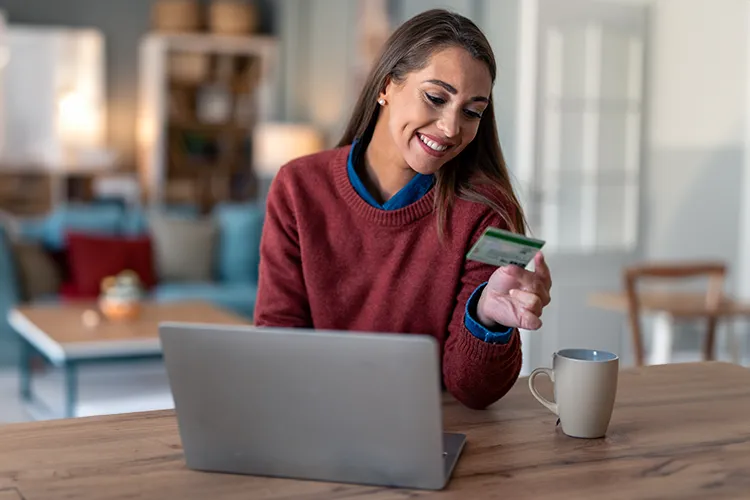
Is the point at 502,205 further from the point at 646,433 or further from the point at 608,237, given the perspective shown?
the point at 608,237

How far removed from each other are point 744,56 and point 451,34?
14.8ft

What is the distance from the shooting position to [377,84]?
1619 millimetres

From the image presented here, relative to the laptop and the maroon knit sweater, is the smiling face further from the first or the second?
the laptop

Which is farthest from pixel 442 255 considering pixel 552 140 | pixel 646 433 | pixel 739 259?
pixel 739 259

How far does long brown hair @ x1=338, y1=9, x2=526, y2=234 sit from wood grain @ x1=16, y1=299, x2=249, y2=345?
99.7 inches

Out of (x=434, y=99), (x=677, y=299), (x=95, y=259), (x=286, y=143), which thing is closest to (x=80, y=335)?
(x=95, y=259)

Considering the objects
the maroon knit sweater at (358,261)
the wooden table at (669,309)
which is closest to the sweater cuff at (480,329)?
the maroon knit sweater at (358,261)

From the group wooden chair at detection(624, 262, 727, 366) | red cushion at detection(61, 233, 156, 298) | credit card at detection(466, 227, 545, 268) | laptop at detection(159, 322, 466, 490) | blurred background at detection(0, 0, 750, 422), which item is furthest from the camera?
red cushion at detection(61, 233, 156, 298)

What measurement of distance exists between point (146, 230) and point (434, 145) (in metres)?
4.78

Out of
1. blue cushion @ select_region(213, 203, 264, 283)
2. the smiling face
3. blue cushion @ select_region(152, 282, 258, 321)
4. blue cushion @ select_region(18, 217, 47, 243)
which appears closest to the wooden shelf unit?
blue cushion @ select_region(213, 203, 264, 283)

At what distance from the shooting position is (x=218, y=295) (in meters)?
5.55

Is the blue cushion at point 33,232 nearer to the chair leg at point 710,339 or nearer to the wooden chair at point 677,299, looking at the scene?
the wooden chair at point 677,299

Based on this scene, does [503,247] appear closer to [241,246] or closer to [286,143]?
[241,246]

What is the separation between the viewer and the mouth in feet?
4.82
